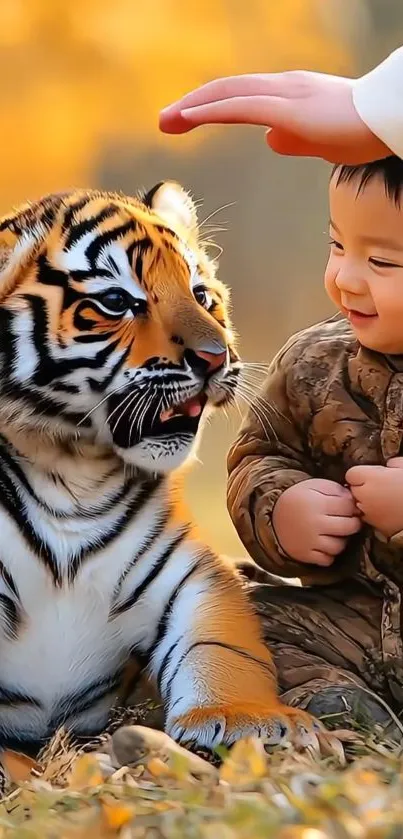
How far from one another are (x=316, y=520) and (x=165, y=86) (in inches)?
21.6

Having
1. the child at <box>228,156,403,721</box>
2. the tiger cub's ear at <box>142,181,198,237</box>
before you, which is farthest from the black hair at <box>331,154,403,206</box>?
the tiger cub's ear at <box>142,181,198,237</box>

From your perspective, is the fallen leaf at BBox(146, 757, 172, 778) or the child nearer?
the fallen leaf at BBox(146, 757, 172, 778)

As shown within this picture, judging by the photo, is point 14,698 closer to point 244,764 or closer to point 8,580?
point 8,580

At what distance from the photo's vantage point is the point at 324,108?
31.4 inches

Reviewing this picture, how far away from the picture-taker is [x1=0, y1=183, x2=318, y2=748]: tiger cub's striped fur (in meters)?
0.74

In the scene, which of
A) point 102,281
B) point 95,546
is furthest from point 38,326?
point 95,546

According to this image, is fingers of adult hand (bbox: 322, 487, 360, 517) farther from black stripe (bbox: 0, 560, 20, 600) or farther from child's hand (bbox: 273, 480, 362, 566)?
black stripe (bbox: 0, 560, 20, 600)

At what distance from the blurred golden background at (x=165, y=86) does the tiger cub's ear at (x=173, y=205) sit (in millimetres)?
223

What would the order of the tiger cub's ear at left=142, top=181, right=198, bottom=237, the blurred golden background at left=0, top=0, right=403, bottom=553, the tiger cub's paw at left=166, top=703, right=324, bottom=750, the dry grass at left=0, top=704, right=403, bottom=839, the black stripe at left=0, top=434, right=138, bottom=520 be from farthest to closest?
the blurred golden background at left=0, top=0, right=403, bottom=553 → the tiger cub's ear at left=142, top=181, right=198, bottom=237 → the black stripe at left=0, top=434, right=138, bottom=520 → the tiger cub's paw at left=166, top=703, right=324, bottom=750 → the dry grass at left=0, top=704, right=403, bottom=839

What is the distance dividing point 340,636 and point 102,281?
0.35m

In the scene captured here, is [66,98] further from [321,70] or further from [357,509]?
[357,509]

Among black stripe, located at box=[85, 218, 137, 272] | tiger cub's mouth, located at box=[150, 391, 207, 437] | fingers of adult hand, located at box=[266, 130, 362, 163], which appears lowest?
tiger cub's mouth, located at box=[150, 391, 207, 437]

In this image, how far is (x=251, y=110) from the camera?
80cm

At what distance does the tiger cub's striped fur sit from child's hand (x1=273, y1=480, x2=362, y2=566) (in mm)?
83
